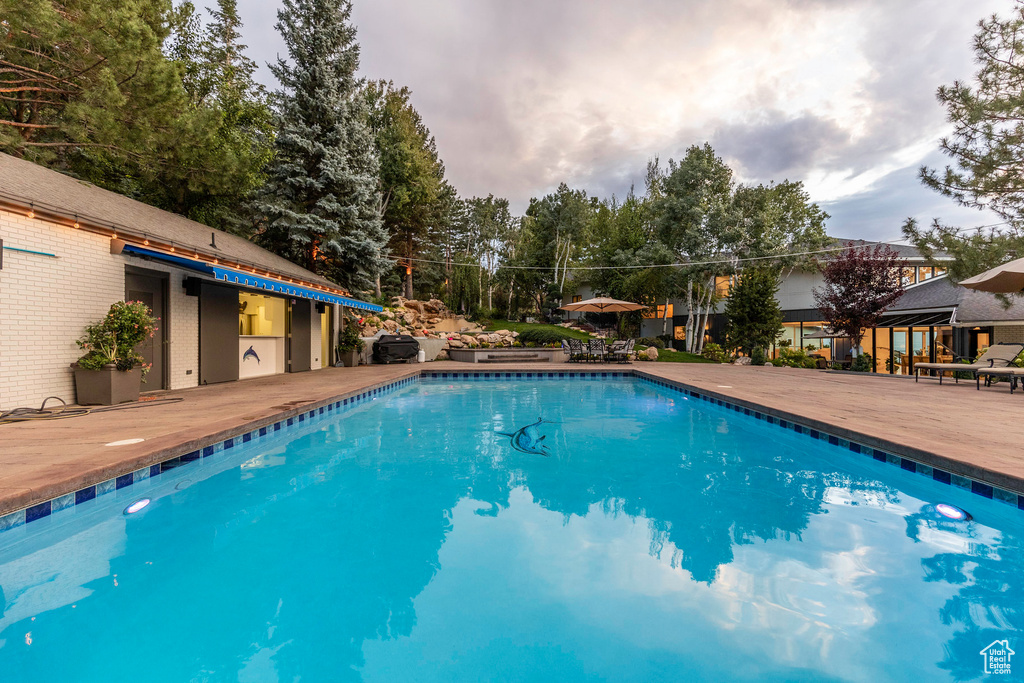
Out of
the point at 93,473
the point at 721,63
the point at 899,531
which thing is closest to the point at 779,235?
the point at 721,63

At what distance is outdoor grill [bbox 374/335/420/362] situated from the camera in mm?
14641

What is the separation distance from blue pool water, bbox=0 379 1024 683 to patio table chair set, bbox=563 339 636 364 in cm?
1067

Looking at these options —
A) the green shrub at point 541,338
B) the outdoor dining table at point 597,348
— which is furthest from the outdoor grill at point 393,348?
the outdoor dining table at point 597,348

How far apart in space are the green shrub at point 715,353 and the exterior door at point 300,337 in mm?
14529

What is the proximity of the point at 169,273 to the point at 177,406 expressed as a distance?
3143 mm

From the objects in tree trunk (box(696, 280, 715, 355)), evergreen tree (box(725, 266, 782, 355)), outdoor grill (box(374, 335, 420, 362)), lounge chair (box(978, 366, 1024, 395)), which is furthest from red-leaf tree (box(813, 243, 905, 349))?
outdoor grill (box(374, 335, 420, 362))

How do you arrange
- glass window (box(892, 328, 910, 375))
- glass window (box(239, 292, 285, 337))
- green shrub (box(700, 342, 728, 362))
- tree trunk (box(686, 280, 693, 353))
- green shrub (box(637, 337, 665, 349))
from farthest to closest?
1. green shrub (box(637, 337, 665, 349))
2. tree trunk (box(686, 280, 693, 353))
3. green shrub (box(700, 342, 728, 362))
4. glass window (box(892, 328, 910, 375))
5. glass window (box(239, 292, 285, 337))

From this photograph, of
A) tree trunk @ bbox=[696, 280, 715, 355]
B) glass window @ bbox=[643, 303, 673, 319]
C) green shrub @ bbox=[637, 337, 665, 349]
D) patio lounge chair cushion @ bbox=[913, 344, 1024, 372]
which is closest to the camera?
patio lounge chair cushion @ bbox=[913, 344, 1024, 372]

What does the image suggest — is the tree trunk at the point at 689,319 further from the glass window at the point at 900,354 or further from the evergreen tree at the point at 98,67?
the evergreen tree at the point at 98,67

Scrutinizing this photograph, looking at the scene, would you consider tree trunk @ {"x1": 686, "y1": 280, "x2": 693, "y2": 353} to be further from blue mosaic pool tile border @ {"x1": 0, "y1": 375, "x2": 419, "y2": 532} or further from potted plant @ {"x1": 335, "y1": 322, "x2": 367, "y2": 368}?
blue mosaic pool tile border @ {"x1": 0, "y1": 375, "x2": 419, "y2": 532}

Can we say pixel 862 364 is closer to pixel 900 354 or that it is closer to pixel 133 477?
pixel 900 354

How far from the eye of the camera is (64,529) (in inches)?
106

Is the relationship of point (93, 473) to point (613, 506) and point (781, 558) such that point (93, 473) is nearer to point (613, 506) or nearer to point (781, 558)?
point (613, 506)

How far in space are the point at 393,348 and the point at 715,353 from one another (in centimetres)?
1253
